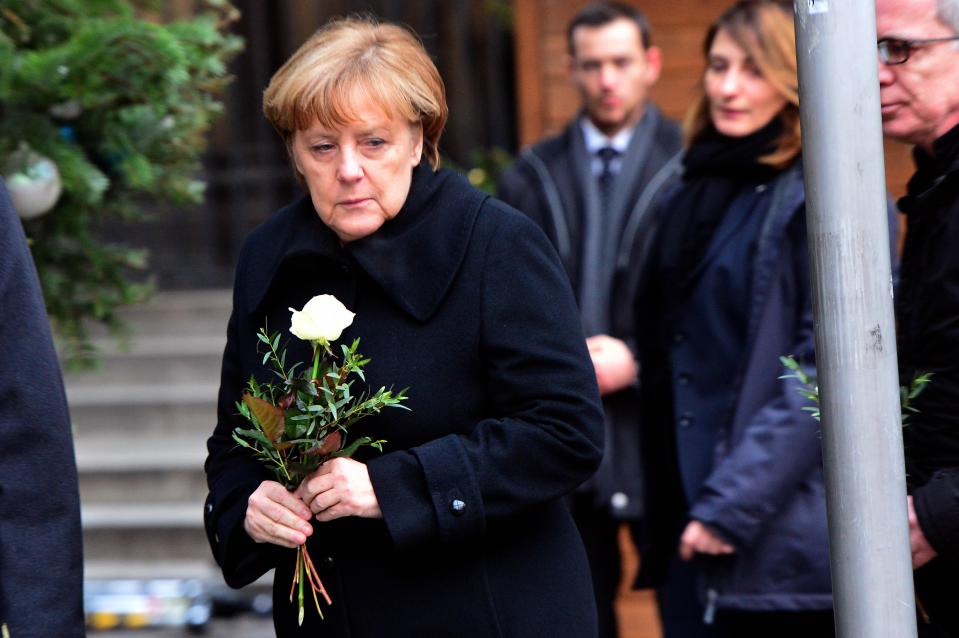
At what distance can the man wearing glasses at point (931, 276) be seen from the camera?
2.40 m

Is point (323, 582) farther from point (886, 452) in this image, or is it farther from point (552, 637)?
Answer: point (886, 452)

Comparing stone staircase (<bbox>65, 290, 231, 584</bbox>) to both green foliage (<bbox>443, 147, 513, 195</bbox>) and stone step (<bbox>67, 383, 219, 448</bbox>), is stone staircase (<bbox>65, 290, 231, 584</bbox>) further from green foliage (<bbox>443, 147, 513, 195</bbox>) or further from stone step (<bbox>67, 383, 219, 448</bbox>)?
green foliage (<bbox>443, 147, 513, 195</bbox>)

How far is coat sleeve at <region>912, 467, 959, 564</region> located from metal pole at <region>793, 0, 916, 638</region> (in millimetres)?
385

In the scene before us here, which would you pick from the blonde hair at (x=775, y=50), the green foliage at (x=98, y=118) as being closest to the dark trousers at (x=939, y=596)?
the blonde hair at (x=775, y=50)

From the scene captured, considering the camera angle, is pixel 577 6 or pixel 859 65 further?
pixel 577 6

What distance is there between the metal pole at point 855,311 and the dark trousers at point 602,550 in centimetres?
216

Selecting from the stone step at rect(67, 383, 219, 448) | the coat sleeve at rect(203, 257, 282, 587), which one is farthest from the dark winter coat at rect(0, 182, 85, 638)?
the stone step at rect(67, 383, 219, 448)

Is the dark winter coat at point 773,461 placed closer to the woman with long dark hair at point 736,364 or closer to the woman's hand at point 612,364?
the woman with long dark hair at point 736,364

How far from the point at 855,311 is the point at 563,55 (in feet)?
12.5

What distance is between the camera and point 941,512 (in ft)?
7.73

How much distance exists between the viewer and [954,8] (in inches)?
96.6

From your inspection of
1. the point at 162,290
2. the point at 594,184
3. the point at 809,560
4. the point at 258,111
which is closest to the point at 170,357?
the point at 162,290

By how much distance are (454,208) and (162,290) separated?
5844 mm

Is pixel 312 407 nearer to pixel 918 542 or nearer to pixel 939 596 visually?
pixel 918 542
